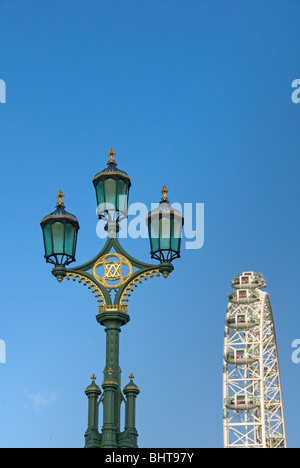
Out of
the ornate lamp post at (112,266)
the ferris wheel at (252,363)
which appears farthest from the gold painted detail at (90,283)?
the ferris wheel at (252,363)

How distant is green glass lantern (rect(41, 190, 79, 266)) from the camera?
12.5 m

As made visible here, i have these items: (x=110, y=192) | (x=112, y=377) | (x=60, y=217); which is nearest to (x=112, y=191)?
(x=110, y=192)

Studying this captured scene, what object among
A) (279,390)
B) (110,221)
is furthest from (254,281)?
(110,221)

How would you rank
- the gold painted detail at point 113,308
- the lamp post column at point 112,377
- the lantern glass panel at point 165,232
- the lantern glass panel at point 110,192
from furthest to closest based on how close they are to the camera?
the lantern glass panel at point 110,192
the lantern glass panel at point 165,232
the gold painted detail at point 113,308
the lamp post column at point 112,377

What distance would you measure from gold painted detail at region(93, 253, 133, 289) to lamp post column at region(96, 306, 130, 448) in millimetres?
430

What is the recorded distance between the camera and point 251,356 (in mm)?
77375

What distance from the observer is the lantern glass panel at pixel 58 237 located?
492 inches

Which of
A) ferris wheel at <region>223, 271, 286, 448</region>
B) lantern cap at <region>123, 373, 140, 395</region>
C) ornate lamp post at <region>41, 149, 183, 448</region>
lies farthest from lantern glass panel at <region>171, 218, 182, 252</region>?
ferris wheel at <region>223, 271, 286, 448</region>

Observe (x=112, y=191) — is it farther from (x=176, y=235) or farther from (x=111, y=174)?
(x=176, y=235)

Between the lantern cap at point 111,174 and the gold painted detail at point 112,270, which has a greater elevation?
the lantern cap at point 111,174

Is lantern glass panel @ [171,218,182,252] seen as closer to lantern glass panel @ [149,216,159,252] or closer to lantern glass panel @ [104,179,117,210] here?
lantern glass panel @ [149,216,159,252]

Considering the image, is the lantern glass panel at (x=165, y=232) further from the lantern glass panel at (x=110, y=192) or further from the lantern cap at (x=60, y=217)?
the lantern cap at (x=60, y=217)

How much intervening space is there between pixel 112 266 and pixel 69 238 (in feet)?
2.80

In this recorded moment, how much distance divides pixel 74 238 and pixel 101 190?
33.7 inches
